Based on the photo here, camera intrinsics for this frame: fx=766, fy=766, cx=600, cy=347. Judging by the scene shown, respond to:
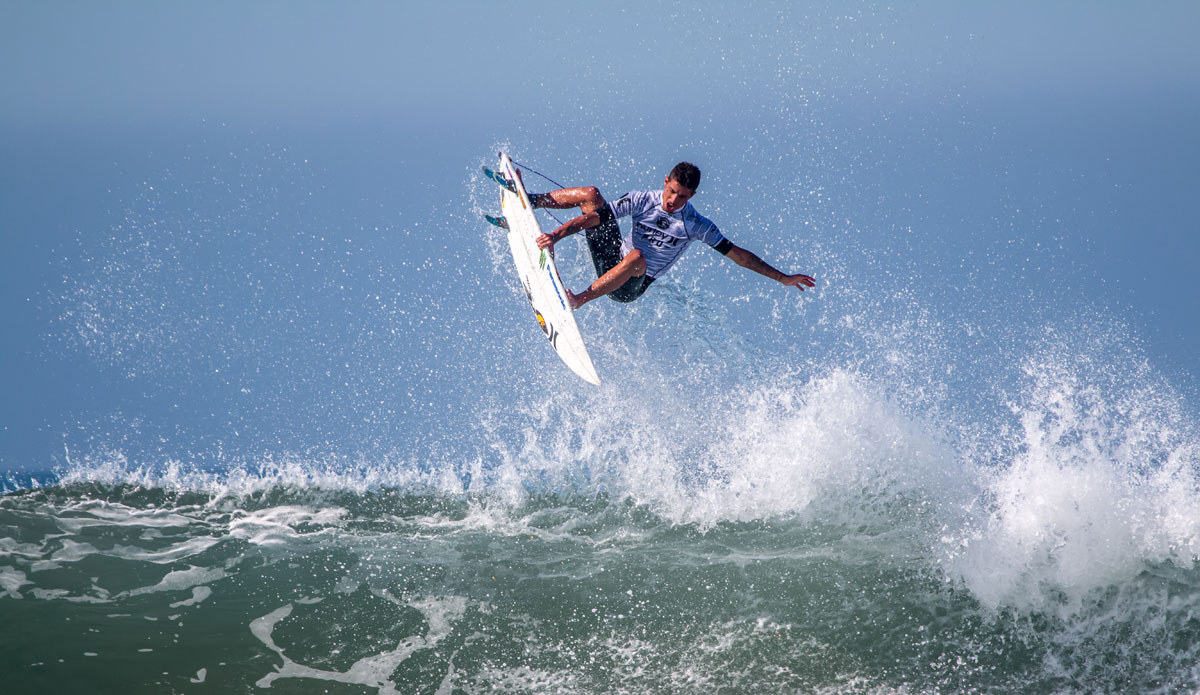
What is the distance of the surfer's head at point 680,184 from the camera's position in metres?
6.27

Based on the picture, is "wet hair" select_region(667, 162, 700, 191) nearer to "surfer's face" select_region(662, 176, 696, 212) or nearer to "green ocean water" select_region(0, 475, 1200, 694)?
"surfer's face" select_region(662, 176, 696, 212)

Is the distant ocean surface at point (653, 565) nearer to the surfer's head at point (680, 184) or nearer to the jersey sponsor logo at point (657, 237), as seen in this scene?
the jersey sponsor logo at point (657, 237)

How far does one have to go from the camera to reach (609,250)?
23.1 feet

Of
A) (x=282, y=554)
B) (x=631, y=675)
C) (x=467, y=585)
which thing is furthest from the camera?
(x=282, y=554)

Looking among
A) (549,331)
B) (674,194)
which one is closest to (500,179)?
(549,331)

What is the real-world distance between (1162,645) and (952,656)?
155cm

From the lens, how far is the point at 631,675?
208 inches

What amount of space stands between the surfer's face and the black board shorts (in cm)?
58

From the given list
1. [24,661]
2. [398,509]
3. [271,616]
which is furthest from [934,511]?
[24,661]

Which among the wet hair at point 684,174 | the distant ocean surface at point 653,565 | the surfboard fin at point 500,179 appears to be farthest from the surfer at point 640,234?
the distant ocean surface at point 653,565

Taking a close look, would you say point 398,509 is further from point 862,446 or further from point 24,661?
point 862,446

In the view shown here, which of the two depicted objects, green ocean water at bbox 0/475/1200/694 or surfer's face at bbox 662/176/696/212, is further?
surfer's face at bbox 662/176/696/212

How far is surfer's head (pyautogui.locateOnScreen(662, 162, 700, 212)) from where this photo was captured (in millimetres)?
6266

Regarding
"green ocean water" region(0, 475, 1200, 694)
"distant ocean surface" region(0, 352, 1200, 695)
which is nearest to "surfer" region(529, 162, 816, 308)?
"distant ocean surface" region(0, 352, 1200, 695)
